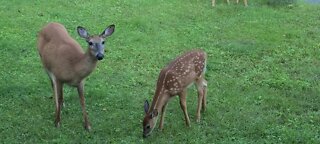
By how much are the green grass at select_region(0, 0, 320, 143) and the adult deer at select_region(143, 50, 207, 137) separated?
0.84 ft

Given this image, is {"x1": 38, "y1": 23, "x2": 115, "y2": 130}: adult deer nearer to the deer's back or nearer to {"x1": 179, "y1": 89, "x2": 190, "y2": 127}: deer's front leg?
the deer's back

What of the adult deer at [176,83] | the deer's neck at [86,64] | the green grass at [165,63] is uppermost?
the deer's neck at [86,64]

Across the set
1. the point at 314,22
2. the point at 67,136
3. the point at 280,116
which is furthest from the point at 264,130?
the point at 314,22

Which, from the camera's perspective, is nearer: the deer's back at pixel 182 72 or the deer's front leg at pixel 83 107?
the deer's back at pixel 182 72

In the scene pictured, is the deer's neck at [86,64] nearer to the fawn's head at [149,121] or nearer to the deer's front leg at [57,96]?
the deer's front leg at [57,96]

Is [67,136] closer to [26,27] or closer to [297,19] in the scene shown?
[26,27]

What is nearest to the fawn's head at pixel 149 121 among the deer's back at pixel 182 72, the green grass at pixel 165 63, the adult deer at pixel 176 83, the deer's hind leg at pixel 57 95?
the adult deer at pixel 176 83

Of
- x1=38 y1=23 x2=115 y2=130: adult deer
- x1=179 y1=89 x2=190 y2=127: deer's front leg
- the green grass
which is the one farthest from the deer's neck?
x1=179 y1=89 x2=190 y2=127: deer's front leg

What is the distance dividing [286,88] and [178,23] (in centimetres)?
388

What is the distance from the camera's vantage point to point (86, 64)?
7059mm

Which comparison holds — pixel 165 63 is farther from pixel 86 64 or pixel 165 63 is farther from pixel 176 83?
pixel 86 64

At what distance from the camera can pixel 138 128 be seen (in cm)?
736

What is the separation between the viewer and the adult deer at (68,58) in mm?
6992

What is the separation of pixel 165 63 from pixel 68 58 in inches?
111
